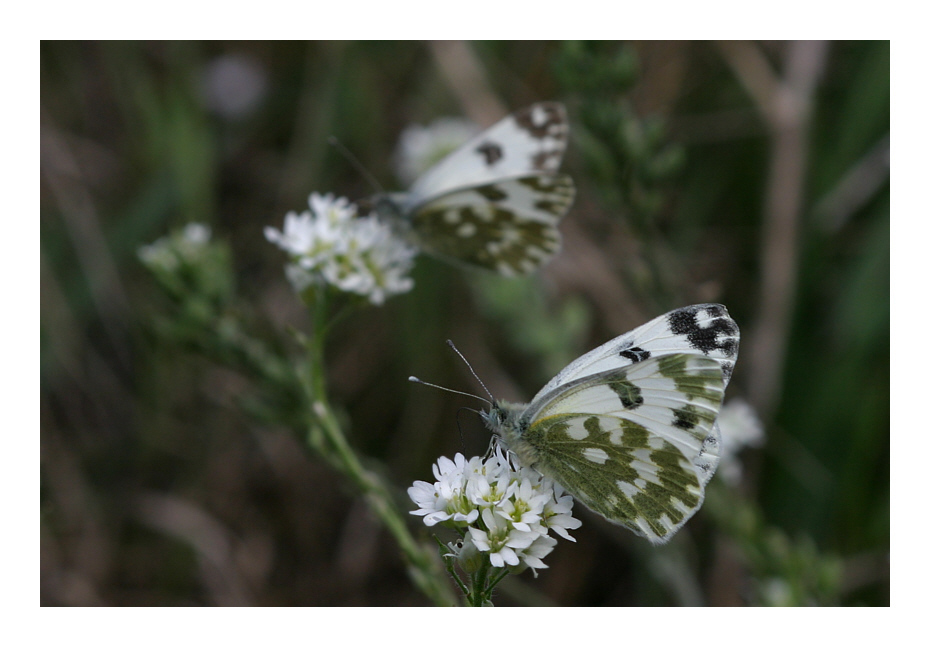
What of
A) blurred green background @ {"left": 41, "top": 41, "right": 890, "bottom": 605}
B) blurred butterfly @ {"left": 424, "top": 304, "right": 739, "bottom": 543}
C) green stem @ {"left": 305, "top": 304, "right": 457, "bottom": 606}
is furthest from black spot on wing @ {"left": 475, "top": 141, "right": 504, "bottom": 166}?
blurred butterfly @ {"left": 424, "top": 304, "right": 739, "bottom": 543}

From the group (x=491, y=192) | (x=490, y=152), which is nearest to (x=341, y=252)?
(x=491, y=192)

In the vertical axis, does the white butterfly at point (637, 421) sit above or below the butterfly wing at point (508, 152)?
below

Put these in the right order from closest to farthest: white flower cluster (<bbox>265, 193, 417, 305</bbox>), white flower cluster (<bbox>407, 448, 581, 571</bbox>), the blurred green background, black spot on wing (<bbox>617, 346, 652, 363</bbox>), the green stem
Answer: white flower cluster (<bbox>407, 448, 581, 571</bbox>), black spot on wing (<bbox>617, 346, 652, 363</bbox>), the green stem, white flower cluster (<bbox>265, 193, 417, 305</bbox>), the blurred green background

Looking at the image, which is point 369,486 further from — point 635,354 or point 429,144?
point 429,144

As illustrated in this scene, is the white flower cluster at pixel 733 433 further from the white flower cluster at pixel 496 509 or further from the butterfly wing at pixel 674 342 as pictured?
the white flower cluster at pixel 496 509

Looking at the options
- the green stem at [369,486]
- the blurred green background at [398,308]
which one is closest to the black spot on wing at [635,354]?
the green stem at [369,486]

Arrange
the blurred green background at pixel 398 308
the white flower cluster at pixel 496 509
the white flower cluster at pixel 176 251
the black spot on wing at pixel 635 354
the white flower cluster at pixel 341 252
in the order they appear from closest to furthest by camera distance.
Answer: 1. the white flower cluster at pixel 496 509
2. the black spot on wing at pixel 635 354
3. the white flower cluster at pixel 341 252
4. the white flower cluster at pixel 176 251
5. the blurred green background at pixel 398 308

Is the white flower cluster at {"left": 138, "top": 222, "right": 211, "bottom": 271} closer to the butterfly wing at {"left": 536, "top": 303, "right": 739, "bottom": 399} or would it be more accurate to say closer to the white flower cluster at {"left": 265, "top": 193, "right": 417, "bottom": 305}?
the white flower cluster at {"left": 265, "top": 193, "right": 417, "bottom": 305}

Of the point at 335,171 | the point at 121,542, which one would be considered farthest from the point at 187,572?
the point at 335,171

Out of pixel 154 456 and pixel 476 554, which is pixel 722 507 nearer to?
pixel 476 554
